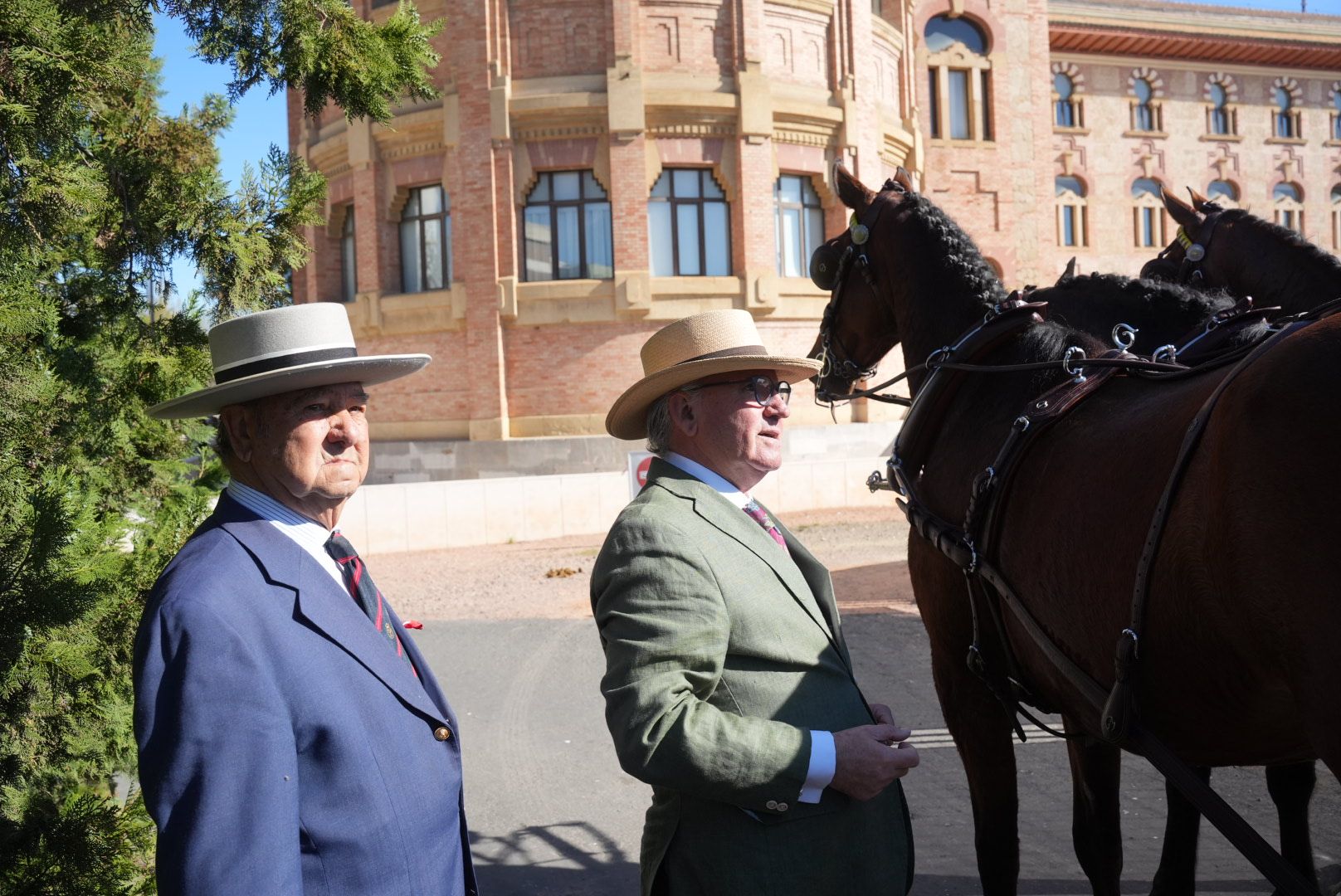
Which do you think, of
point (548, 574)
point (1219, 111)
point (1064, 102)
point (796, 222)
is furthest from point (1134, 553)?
point (1219, 111)

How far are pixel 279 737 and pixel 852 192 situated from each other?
3581 mm

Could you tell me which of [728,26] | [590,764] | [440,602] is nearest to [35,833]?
[590,764]

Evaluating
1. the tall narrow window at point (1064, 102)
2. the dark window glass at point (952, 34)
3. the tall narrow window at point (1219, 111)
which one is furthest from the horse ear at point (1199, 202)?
the tall narrow window at point (1219, 111)

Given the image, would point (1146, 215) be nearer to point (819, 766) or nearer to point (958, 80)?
point (958, 80)

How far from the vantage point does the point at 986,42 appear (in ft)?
95.8

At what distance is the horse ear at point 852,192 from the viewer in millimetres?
4621

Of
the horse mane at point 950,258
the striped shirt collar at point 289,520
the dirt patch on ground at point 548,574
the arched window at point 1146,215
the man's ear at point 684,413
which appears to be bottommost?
the dirt patch on ground at point 548,574

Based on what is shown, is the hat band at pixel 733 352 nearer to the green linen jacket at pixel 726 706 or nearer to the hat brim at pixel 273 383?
the green linen jacket at pixel 726 706

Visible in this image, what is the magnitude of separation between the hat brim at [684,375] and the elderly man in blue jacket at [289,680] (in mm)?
674

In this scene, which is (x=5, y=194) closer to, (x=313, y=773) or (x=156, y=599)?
(x=156, y=599)

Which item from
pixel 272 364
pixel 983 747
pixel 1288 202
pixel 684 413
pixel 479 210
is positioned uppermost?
pixel 1288 202

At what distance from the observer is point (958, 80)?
29.0 meters

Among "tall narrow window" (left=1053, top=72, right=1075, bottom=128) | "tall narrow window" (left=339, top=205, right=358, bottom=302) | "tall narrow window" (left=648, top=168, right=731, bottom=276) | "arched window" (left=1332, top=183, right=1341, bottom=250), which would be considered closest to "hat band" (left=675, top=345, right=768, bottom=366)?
"tall narrow window" (left=648, top=168, right=731, bottom=276)

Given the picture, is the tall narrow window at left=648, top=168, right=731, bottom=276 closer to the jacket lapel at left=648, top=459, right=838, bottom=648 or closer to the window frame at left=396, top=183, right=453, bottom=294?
the window frame at left=396, top=183, right=453, bottom=294
